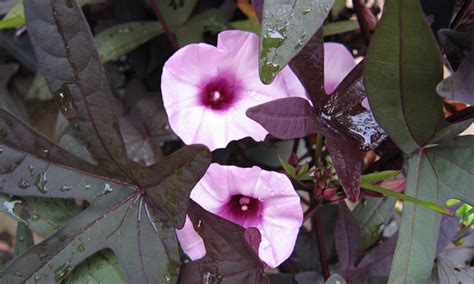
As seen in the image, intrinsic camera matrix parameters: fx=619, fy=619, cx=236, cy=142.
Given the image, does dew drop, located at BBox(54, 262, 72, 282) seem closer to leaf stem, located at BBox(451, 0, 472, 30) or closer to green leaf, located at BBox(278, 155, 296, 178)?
green leaf, located at BBox(278, 155, 296, 178)

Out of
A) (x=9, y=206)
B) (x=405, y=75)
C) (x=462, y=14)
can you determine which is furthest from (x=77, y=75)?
(x=462, y=14)

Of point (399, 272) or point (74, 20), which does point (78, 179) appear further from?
point (399, 272)

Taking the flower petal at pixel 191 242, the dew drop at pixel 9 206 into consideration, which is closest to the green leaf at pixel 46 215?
the dew drop at pixel 9 206

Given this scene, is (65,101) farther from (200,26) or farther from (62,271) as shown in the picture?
(200,26)

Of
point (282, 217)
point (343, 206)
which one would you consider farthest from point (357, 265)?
point (282, 217)

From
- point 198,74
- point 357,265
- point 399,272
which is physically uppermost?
point 198,74
